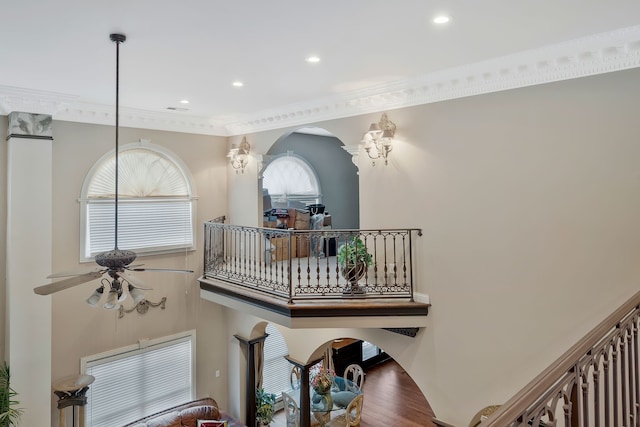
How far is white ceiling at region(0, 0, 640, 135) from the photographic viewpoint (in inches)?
108

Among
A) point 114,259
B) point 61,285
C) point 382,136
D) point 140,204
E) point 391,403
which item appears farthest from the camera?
point 391,403

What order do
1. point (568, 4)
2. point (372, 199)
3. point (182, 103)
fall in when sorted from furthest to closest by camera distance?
point (182, 103) → point (372, 199) → point (568, 4)

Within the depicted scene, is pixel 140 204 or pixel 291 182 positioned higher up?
pixel 291 182

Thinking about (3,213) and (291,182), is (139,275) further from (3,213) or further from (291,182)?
(291,182)

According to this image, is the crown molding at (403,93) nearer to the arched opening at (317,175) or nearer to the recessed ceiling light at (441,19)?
the recessed ceiling light at (441,19)

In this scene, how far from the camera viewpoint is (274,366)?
8031mm

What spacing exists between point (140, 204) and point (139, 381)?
285cm

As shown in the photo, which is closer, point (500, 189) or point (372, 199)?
point (500, 189)

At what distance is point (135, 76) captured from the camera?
4215 millimetres

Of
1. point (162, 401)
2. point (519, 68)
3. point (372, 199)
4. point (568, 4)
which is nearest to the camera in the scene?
point (568, 4)

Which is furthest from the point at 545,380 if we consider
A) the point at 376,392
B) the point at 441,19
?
the point at 376,392

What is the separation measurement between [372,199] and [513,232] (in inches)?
70.4

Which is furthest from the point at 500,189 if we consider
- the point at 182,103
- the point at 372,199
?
the point at 182,103

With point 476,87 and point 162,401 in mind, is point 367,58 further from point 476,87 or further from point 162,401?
point 162,401
